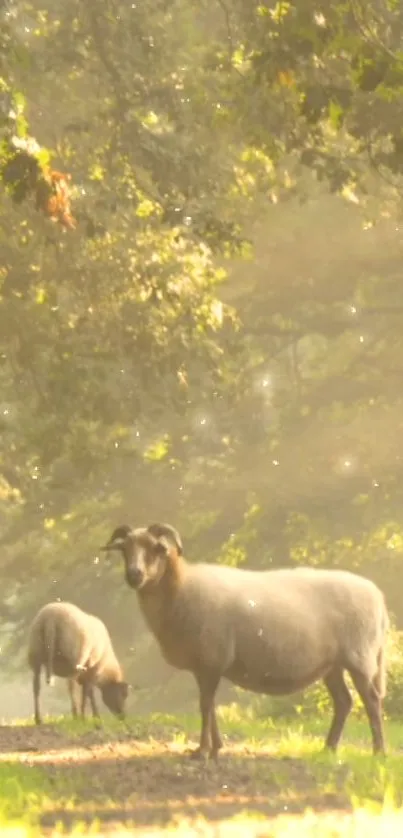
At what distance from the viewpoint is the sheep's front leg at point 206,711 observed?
36.0 ft

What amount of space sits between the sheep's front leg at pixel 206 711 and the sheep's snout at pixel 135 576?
1.07 m

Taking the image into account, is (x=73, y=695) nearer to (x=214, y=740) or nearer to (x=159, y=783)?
(x=214, y=740)

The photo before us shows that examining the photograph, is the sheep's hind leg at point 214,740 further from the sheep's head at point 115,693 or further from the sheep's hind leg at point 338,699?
the sheep's head at point 115,693

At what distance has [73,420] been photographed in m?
17.3

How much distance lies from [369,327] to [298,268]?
3.10m

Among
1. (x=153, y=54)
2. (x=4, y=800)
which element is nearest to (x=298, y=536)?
(x=153, y=54)

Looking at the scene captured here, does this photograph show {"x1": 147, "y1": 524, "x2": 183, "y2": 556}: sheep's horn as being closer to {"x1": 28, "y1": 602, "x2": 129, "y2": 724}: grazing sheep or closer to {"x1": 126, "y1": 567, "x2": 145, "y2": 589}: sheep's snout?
{"x1": 126, "y1": 567, "x2": 145, "y2": 589}: sheep's snout

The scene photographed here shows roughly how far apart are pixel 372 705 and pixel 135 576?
2.92 meters

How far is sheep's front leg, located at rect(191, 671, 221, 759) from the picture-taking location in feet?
36.0

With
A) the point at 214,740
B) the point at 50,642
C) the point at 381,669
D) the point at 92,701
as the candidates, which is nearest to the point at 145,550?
the point at 214,740

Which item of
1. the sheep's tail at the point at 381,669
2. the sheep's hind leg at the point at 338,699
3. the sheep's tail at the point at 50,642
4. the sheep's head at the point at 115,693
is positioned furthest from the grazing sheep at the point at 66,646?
the sheep's tail at the point at 381,669

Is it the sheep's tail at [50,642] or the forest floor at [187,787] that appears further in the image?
the sheep's tail at [50,642]

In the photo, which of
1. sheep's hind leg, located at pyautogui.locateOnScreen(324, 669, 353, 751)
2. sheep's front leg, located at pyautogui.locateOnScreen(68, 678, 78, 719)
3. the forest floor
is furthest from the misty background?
sheep's hind leg, located at pyautogui.locateOnScreen(324, 669, 353, 751)

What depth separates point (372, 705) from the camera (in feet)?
39.4
